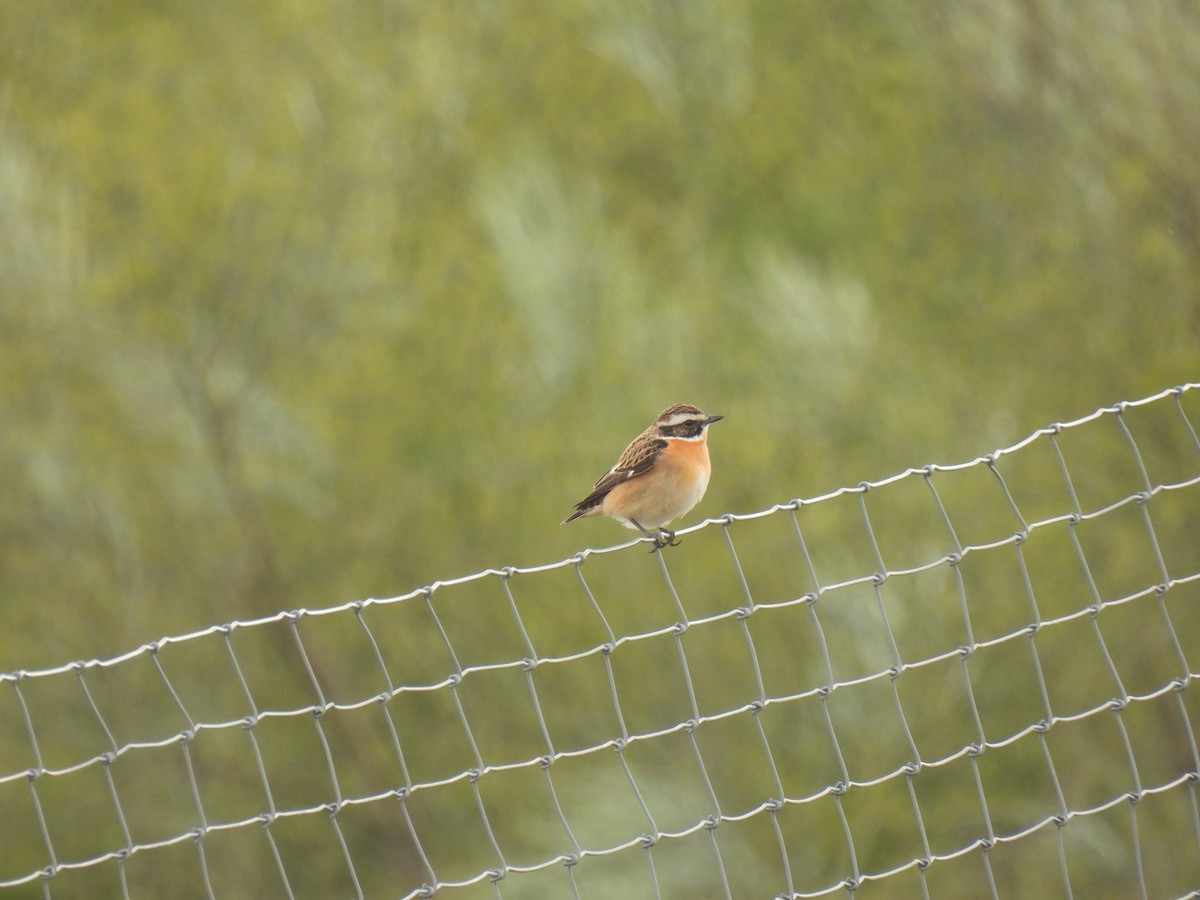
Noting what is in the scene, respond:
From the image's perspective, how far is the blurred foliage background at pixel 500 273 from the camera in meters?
7.53

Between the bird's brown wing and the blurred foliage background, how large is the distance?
238 centimetres

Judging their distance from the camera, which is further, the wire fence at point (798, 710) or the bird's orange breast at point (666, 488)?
the wire fence at point (798, 710)

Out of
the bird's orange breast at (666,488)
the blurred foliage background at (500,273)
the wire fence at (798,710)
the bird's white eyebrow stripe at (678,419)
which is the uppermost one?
the bird's white eyebrow stripe at (678,419)

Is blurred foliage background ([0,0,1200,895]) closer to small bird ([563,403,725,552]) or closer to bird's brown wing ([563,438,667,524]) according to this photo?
small bird ([563,403,725,552])

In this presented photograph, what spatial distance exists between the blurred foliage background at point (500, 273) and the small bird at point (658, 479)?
2270 millimetres

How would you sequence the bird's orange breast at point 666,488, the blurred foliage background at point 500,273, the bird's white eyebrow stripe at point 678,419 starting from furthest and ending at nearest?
the blurred foliage background at point 500,273 < the bird's white eyebrow stripe at point 678,419 < the bird's orange breast at point 666,488

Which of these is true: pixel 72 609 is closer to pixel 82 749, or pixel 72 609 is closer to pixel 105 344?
pixel 82 749

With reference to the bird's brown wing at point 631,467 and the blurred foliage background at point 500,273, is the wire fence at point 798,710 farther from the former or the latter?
the bird's brown wing at point 631,467

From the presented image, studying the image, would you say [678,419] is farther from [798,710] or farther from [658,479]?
[798,710]

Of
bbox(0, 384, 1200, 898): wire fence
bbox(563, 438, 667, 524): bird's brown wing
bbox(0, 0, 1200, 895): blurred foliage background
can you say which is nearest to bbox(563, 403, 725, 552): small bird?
bbox(563, 438, 667, 524): bird's brown wing

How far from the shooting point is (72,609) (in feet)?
27.1

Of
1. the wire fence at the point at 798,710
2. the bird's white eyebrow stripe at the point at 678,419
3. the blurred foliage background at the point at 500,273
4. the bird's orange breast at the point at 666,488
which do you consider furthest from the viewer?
the blurred foliage background at the point at 500,273

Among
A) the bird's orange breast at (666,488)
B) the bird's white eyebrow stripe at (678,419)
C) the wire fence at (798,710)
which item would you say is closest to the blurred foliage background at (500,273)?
the wire fence at (798,710)

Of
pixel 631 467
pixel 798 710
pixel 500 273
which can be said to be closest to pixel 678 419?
pixel 631 467
